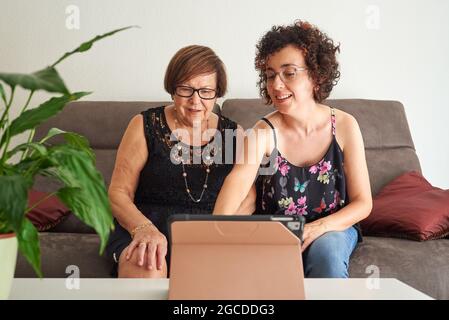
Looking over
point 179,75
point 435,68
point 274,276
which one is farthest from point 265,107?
point 274,276

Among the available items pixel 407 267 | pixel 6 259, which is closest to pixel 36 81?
pixel 6 259

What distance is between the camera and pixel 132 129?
2.01 metres

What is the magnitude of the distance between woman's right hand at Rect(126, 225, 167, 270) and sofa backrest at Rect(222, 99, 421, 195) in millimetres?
951

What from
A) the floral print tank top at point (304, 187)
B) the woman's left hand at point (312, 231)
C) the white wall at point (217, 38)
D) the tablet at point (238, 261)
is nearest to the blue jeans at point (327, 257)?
the woman's left hand at point (312, 231)

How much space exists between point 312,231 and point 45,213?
3.49 ft

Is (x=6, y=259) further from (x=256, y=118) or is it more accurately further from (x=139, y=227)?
(x=256, y=118)

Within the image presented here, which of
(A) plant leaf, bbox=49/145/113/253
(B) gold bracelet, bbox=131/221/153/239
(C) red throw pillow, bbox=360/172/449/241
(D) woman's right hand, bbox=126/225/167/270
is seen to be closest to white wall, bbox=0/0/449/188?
(C) red throw pillow, bbox=360/172/449/241

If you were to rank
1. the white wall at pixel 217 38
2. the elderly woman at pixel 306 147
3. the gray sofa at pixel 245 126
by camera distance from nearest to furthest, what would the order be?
the elderly woman at pixel 306 147 → the gray sofa at pixel 245 126 → the white wall at pixel 217 38

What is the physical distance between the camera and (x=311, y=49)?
6.23 ft

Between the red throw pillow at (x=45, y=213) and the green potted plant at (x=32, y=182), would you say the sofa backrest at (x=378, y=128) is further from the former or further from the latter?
the green potted plant at (x=32, y=182)

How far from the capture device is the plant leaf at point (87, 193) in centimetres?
95

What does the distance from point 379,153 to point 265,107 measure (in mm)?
510

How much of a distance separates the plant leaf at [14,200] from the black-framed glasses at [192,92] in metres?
1.09

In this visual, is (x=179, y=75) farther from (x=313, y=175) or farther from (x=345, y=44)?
(x=345, y=44)
